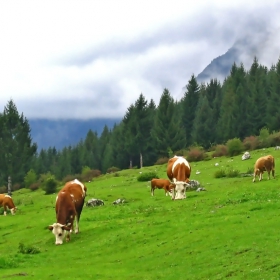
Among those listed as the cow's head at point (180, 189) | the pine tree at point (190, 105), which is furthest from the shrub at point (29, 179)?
the cow's head at point (180, 189)

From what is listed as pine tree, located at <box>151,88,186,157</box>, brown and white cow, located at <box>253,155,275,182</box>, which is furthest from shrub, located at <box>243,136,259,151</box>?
brown and white cow, located at <box>253,155,275,182</box>

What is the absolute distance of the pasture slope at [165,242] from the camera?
13.1 metres

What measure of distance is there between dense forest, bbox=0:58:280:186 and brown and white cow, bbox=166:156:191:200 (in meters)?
45.7

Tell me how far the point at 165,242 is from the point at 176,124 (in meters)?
65.5

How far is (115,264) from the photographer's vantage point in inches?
624

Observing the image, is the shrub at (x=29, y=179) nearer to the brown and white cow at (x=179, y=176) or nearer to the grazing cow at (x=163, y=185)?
the grazing cow at (x=163, y=185)

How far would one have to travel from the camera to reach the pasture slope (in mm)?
13117

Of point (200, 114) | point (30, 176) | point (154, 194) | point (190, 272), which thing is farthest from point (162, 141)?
point (190, 272)

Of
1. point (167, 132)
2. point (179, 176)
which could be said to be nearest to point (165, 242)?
point (179, 176)

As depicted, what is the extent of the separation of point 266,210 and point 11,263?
33.1 feet

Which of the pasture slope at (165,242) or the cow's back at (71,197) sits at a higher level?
the cow's back at (71,197)

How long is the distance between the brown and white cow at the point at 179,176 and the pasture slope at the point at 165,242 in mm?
803

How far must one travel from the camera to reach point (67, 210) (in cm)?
2203

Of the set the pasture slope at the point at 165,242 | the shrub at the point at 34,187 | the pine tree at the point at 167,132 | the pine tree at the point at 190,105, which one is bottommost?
the pasture slope at the point at 165,242
